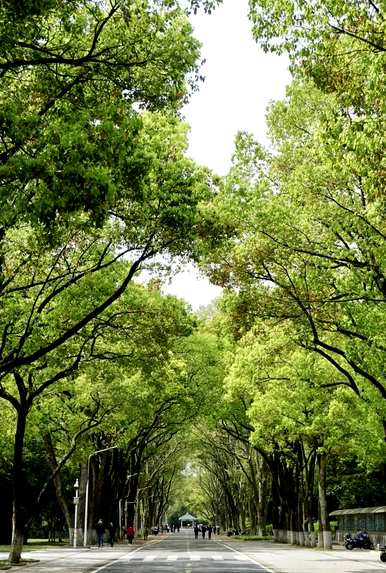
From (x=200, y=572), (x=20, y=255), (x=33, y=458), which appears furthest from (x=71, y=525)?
(x=20, y=255)

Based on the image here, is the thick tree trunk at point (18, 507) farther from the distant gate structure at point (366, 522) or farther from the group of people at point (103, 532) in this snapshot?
the distant gate structure at point (366, 522)

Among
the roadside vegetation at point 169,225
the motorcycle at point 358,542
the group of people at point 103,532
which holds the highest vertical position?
the roadside vegetation at point 169,225

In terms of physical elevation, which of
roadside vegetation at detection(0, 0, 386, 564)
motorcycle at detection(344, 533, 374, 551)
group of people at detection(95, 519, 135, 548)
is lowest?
motorcycle at detection(344, 533, 374, 551)

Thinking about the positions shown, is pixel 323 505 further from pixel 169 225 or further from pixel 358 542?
pixel 169 225

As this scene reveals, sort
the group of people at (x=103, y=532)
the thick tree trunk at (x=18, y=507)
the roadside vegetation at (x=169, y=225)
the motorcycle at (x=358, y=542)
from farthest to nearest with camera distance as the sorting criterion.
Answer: the group of people at (x=103, y=532)
the motorcycle at (x=358, y=542)
the thick tree trunk at (x=18, y=507)
the roadside vegetation at (x=169, y=225)

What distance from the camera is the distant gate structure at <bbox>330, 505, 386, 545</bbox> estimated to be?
47.6 meters

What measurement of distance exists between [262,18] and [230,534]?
80.2 metres

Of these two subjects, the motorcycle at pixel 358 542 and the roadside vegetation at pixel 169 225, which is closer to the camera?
the roadside vegetation at pixel 169 225

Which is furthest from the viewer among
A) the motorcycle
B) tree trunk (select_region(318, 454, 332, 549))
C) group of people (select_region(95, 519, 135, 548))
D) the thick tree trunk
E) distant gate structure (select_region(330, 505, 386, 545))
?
distant gate structure (select_region(330, 505, 386, 545))

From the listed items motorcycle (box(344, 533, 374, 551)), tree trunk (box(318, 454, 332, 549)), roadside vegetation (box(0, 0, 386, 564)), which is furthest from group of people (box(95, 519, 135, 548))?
motorcycle (box(344, 533, 374, 551))

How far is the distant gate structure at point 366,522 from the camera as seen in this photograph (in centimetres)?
4762

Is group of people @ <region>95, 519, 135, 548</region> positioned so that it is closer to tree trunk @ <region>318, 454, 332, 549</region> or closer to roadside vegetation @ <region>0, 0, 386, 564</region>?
roadside vegetation @ <region>0, 0, 386, 564</region>

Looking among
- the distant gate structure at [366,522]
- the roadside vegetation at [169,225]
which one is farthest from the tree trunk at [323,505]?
the distant gate structure at [366,522]

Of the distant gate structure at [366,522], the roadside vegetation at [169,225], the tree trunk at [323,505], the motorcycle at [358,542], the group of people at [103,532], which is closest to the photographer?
the roadside vegetation at [169,225]
